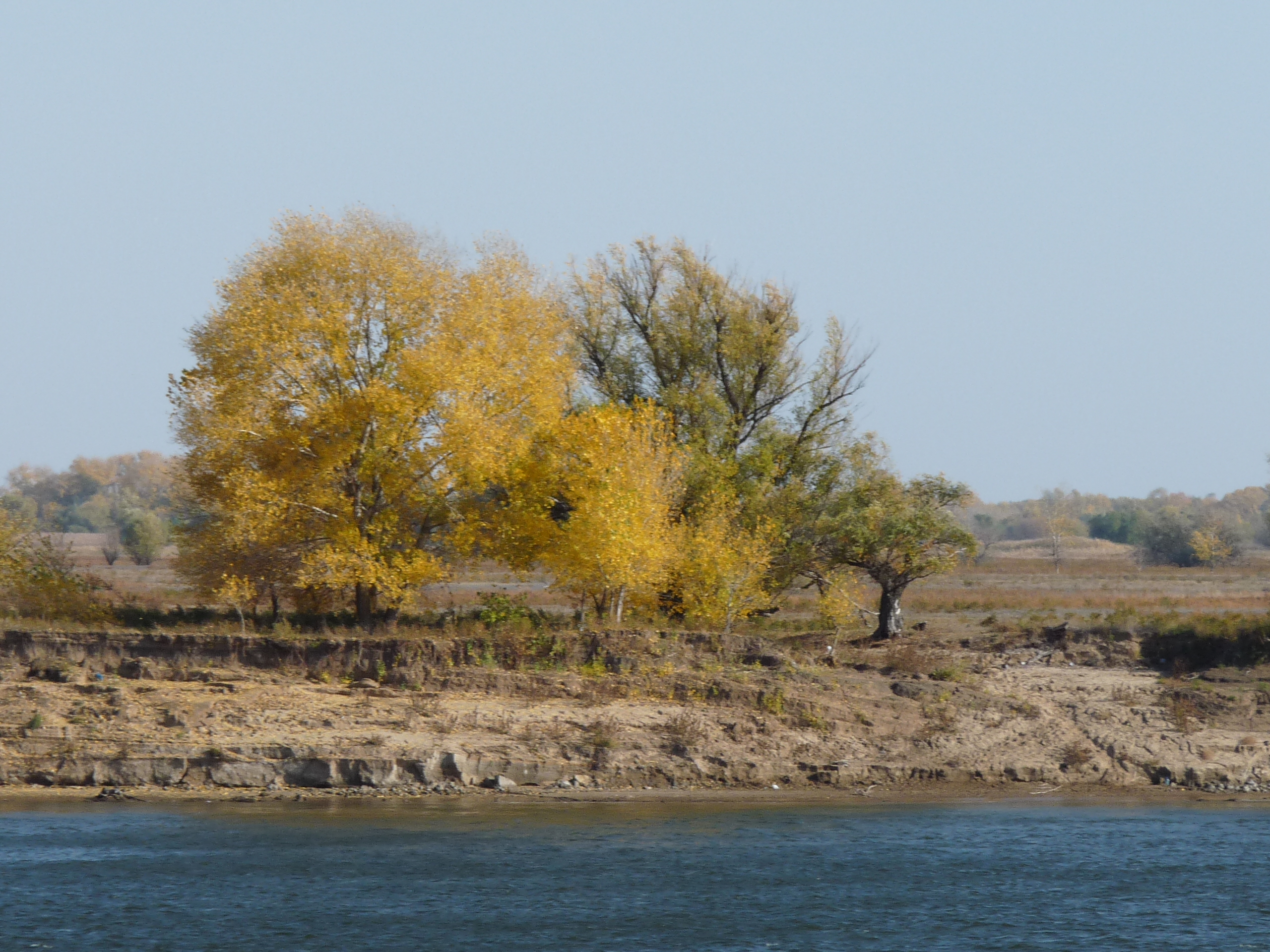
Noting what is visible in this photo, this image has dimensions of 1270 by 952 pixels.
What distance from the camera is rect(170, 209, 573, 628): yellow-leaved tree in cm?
3244

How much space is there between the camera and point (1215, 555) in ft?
296

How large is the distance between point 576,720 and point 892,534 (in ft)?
39.7

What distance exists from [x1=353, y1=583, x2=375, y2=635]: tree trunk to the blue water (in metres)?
8.22

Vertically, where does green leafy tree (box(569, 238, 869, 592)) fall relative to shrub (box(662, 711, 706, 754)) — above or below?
above

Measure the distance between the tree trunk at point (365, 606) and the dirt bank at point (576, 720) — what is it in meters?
2.37

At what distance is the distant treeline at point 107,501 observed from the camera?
9125 centimetres

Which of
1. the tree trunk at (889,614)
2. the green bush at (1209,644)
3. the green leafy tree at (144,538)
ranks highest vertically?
the green leafy tree at (144,538)

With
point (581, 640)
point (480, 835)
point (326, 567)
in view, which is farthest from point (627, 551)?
point (480, 835)

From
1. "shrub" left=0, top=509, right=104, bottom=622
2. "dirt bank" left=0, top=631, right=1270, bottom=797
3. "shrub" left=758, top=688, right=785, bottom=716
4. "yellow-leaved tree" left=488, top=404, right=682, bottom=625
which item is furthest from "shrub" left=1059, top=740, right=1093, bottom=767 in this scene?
"shrub" left=0, top=509, right=104, bottom=622

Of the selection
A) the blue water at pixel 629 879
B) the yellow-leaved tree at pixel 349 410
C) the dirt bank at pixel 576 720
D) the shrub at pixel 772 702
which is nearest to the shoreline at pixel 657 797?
the dirt bank at pixel 576 720

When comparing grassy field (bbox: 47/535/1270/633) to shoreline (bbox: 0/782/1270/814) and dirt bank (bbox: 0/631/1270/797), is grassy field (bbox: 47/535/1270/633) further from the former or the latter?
shoreline (bbox: 0/782/1270/814)

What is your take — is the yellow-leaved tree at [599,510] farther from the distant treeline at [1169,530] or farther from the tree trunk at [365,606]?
the distant treeline at [1169,530]

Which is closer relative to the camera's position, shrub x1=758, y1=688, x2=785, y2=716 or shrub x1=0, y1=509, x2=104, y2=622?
shrub x1=758, y1=688, x2=785, y2=716

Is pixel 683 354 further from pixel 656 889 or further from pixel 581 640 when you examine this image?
pixel 656 889
